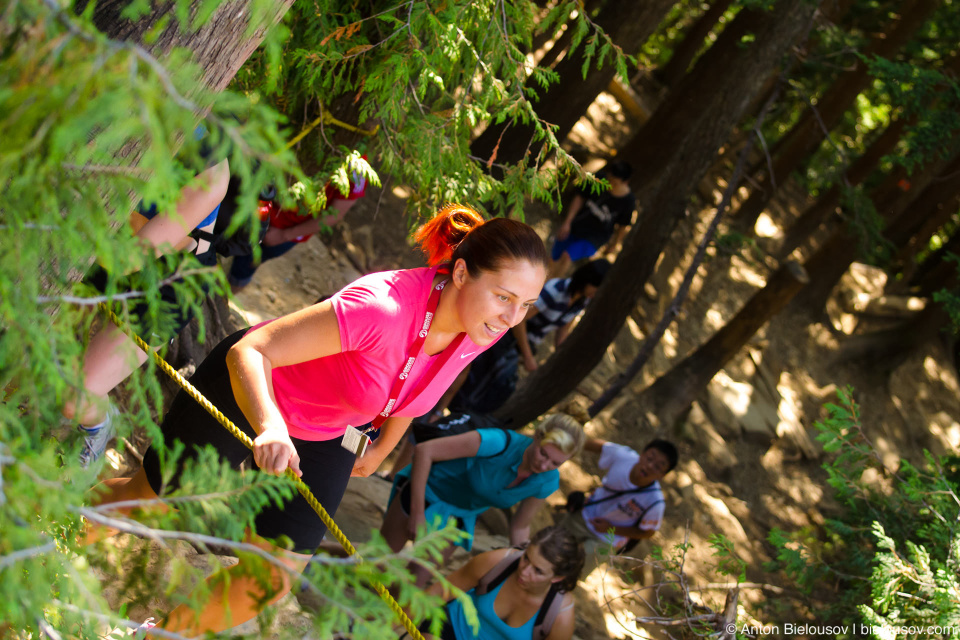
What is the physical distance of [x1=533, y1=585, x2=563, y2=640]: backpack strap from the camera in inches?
146

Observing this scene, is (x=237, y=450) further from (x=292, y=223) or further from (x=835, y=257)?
(x=835, y=257)

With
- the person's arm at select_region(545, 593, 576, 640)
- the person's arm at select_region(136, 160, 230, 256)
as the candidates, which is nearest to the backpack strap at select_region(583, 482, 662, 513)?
the person's arm at select_region(545, 593, 576, 640)

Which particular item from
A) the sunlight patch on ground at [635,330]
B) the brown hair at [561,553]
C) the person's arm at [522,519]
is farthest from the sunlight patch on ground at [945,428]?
the brown hair at [561,553]

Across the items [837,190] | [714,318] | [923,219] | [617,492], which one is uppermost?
[923,219]

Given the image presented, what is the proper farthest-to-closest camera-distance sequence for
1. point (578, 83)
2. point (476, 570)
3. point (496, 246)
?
point (578, 83), point (476, 570), point (496, 246)

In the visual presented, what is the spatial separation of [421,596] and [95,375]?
5.70 ft

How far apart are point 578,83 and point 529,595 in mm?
4300

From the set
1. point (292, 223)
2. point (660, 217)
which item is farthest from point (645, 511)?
point (292, 223)

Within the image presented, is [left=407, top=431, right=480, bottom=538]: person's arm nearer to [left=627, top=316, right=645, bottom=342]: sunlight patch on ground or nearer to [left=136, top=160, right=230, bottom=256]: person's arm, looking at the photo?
[left=136, top=160, right=230, bottom=256]: person's arm

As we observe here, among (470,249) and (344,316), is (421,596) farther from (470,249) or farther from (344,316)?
(470,249)

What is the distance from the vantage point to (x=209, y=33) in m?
1.61

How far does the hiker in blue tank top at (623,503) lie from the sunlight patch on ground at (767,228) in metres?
7.38

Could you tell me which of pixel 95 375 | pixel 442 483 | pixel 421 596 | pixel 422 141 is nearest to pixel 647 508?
pixel 442 483

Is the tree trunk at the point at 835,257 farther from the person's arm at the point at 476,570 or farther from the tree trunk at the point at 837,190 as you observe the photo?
the person's arm at the point at 476,570
